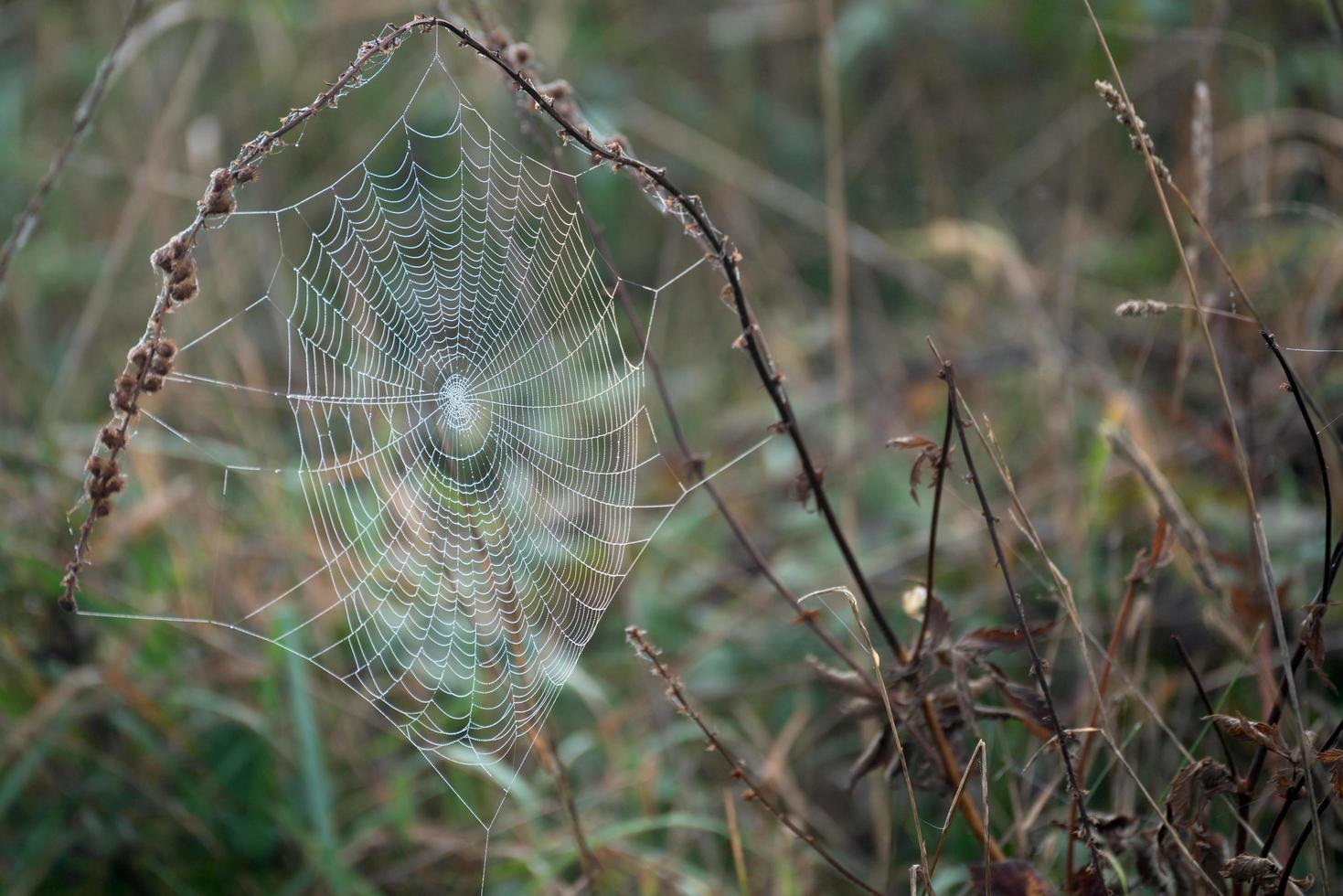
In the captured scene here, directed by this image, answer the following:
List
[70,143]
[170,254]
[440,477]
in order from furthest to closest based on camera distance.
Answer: [440,477], [70,143], [170,254]

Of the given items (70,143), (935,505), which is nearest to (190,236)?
(70,143)

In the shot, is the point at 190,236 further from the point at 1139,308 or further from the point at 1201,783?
the point at 1201,783

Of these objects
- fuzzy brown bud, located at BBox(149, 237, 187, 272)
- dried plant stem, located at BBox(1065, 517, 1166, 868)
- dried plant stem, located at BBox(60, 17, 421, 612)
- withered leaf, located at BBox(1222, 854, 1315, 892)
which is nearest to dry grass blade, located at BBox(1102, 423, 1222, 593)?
dried plant stem, located at BBox(1065, 517, 1166, 868)

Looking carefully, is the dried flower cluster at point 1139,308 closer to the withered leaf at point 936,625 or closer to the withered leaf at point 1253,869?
the withered leaf at point 936,625

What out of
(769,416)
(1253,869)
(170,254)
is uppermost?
(170,254)

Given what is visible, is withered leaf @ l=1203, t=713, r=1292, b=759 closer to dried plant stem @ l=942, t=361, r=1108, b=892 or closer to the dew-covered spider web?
dried plant stem @ l=942, t=361, r=1108, b=892

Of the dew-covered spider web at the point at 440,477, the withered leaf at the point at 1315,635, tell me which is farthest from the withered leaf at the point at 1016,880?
the dew-covered spider web at the point at 440,477

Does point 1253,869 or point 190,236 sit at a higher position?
point 190,236
